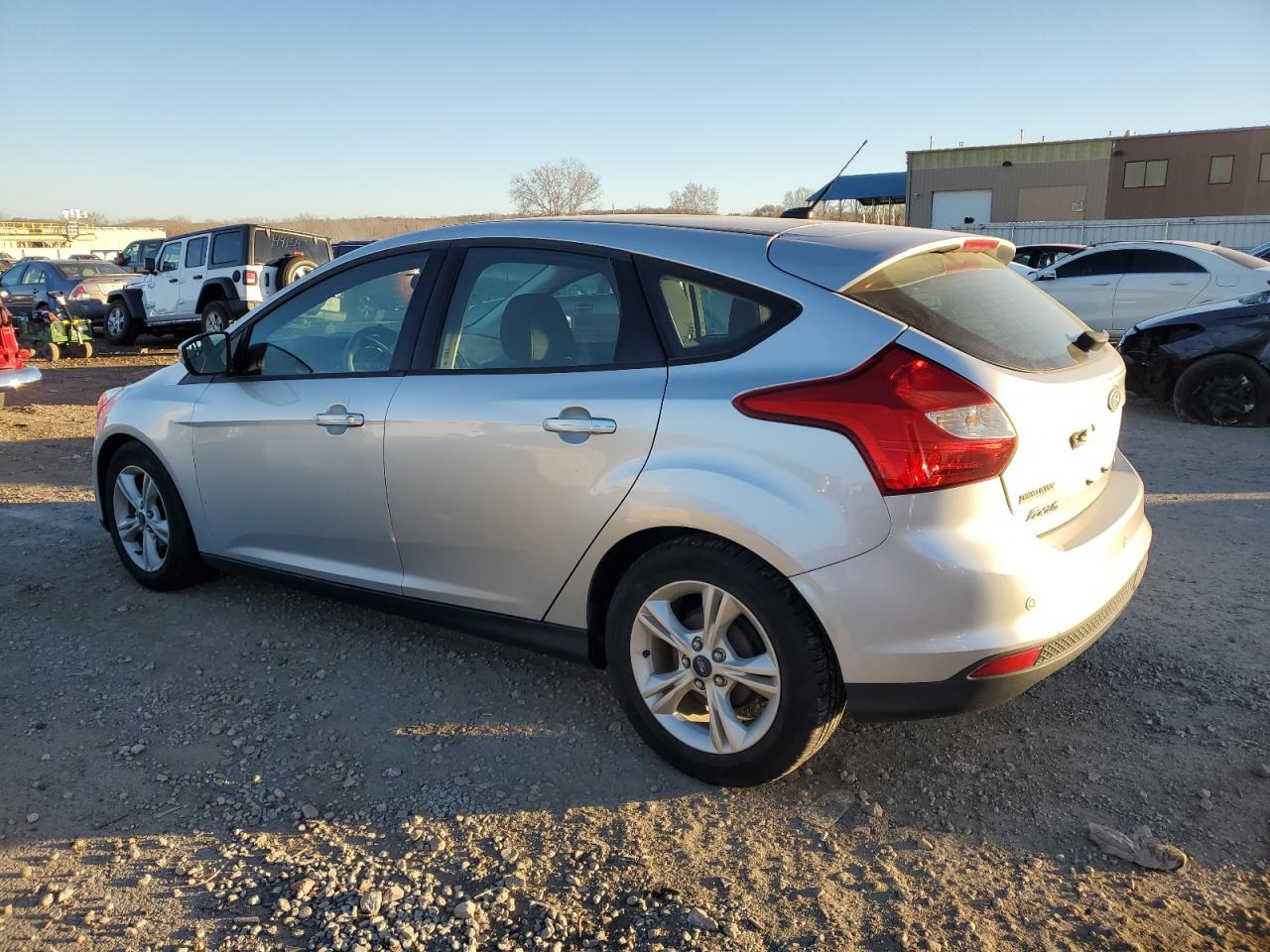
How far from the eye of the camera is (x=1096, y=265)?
1197 centimetres

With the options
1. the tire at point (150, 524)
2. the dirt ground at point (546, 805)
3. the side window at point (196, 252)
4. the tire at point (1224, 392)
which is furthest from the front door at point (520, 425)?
the side window at point (196, 252)

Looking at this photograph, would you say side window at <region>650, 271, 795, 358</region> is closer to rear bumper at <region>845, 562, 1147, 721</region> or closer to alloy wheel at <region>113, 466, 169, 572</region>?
rear bumper at <region>845, 562, 1147, 721</region>

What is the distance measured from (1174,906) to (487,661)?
2456 millimetres

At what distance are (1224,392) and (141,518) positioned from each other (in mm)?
8629

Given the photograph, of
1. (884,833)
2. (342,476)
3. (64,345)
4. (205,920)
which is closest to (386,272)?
(342,476)

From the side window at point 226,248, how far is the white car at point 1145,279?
11287mm

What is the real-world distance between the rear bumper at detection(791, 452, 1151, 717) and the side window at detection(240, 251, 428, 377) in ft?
6.48

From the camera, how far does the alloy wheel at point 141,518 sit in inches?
174

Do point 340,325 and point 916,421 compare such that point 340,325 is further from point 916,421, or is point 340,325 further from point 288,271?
point 288,271

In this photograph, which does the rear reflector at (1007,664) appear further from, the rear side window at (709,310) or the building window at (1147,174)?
the building window at (1147,174)

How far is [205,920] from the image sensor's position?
232cm

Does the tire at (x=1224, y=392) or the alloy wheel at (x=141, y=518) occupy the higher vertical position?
the tire at (x=1224, y=392)

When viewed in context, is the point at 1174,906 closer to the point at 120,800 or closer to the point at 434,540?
the point at 434,540

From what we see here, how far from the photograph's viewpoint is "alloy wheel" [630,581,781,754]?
8.81 feet
